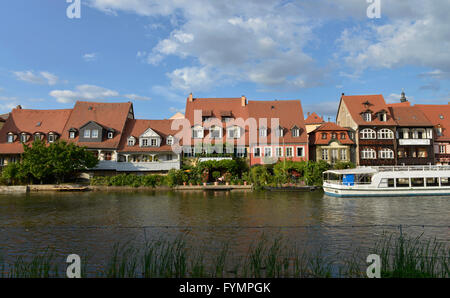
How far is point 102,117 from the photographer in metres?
61.7

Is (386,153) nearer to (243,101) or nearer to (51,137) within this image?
(243,101)

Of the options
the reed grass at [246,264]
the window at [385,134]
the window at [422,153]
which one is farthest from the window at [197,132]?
the reed grass at [246,264]

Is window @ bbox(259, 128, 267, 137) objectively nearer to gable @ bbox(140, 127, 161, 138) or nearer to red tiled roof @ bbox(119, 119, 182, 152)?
red tiled roof @ bbox(119, 119, 182, 152)

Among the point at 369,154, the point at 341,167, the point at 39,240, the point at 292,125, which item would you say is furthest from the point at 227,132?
the point at 39,240

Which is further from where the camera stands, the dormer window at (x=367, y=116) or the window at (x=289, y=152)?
the dormer window at (x=367, y=116)

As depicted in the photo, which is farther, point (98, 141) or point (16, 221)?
point (98, 141)

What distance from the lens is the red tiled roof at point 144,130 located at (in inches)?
2240

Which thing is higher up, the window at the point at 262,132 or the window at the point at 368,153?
the window at the point at 262,132

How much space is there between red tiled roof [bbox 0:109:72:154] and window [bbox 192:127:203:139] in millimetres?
23654

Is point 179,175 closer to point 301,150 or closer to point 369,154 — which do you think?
point 301,150

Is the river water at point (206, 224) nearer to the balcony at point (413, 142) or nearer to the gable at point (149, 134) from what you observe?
the gable at point (149, 134)

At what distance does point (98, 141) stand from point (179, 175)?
17.1 m

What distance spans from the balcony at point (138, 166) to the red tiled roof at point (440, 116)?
4773 centimetres

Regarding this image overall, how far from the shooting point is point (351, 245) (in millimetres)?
15508
